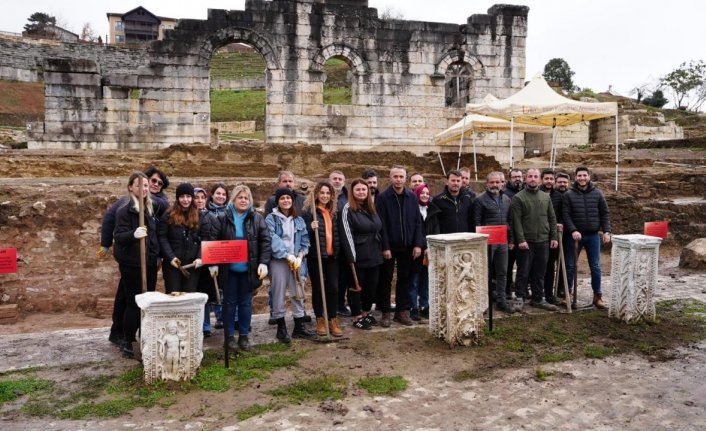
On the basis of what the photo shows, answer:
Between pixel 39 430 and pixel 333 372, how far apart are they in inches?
96.9

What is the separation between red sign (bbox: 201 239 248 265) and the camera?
525 centimetres

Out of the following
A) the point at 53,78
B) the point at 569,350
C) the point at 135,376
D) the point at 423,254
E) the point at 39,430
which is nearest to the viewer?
the point at 39,430

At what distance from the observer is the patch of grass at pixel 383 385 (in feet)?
15.6

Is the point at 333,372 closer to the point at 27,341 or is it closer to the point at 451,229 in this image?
the point at 451,229

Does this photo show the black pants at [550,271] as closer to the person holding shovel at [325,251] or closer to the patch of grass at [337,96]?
the person holding shovel at [325,251]

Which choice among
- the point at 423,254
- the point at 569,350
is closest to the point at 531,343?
the point at 569,350

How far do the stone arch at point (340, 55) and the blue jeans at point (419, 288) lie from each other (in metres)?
11.5

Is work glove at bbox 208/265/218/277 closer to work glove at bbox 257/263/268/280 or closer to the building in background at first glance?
work glove at bbox 257/263/268/280

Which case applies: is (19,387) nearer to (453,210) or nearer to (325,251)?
(325,251)

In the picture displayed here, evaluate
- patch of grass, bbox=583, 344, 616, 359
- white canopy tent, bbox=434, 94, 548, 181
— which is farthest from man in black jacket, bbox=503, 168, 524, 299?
white canopy tent, bbox=434, 94, 548, 181

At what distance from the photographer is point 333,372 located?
205 inches

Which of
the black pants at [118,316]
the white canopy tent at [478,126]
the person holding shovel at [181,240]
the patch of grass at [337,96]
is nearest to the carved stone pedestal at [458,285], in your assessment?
the person holding shovel at [181,240]

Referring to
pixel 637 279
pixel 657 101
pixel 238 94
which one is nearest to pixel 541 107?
pixel 637 279

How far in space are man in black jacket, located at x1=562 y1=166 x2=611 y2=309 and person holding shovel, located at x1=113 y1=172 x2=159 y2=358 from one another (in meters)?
5.54
